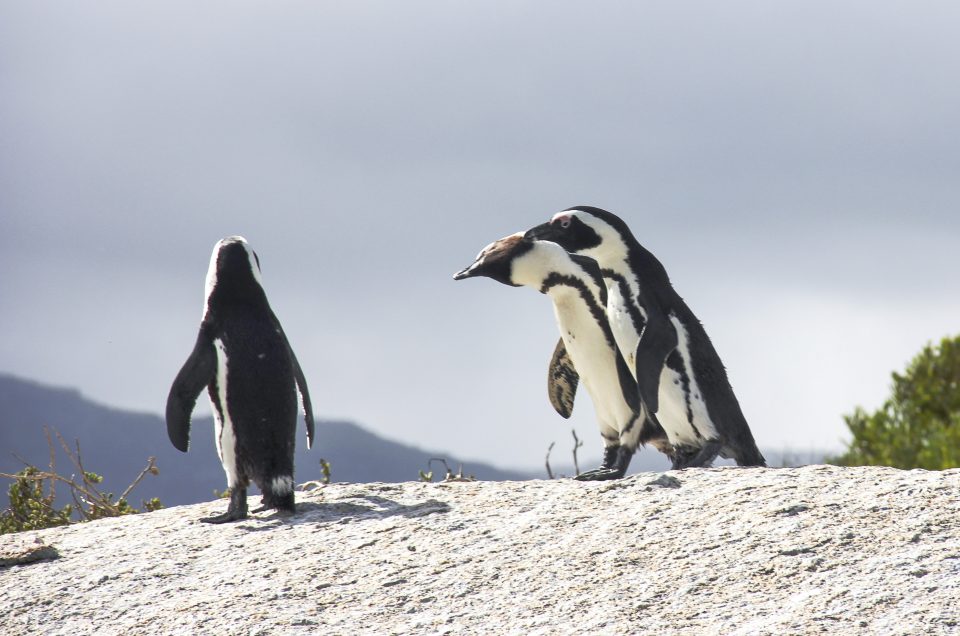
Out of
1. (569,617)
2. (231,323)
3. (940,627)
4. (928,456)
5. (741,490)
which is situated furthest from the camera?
(928,456)

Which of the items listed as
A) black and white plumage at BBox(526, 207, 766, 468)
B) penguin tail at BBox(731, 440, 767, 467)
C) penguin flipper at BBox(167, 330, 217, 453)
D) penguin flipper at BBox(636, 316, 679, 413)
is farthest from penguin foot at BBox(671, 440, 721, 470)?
penguin flipper at BBox(167, 330, 217, 453)

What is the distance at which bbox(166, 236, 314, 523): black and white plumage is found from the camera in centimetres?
536

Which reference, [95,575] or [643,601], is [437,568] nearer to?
[643,601]

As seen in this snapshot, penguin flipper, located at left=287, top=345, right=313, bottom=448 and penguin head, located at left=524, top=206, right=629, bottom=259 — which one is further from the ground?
penguin head, located at left=524, top=206, right=629, bottom=259

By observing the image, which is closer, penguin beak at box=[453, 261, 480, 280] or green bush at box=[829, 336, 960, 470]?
penguin beak at box=[453, 261, 480, 280]

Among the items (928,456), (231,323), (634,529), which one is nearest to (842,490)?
(634,529)

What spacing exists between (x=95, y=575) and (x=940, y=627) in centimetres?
314

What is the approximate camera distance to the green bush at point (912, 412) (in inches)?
499

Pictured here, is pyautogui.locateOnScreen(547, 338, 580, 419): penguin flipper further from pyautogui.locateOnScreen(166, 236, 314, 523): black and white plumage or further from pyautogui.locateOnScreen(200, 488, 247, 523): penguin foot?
pyautogui.locateOnScreen(200, 488, 247, 523): penguin foot

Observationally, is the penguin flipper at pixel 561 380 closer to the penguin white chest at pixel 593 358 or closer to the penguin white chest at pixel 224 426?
the penguin white chest at pixel 593 358

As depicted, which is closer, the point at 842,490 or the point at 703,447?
the point at 842,490

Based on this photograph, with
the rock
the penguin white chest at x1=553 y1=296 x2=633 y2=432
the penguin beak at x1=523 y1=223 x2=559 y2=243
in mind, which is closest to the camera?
the rock

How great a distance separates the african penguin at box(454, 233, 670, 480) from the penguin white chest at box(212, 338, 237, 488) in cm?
137

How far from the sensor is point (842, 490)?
4594mm
